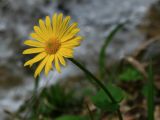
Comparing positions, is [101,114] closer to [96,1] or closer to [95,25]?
[95,25]

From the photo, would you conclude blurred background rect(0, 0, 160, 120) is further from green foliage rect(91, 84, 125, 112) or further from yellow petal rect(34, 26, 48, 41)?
yellow petal rect(34, 26, 48, 41)

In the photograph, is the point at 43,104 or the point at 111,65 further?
the point at 111,65

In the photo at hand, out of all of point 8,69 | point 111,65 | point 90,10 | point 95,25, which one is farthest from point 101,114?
point 90,10

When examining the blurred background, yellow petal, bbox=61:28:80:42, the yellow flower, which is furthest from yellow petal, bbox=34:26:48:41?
the blurred background

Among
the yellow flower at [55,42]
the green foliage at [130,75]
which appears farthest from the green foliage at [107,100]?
the green foliage at [130,75]

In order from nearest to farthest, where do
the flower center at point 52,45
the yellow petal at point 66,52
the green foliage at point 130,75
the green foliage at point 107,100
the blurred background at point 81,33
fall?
the yellow petal at point 66,52
the flower center at point 52,45
the green foliage at point 107,100
the green foliage at point 130,75
the blurred background at point 81,33

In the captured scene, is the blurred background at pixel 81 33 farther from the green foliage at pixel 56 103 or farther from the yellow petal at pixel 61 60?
the yellow petal at pixel 61 60

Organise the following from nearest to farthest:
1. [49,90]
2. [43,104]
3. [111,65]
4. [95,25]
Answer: [43,104] → [49,90] → [111,65] → [95,25]
